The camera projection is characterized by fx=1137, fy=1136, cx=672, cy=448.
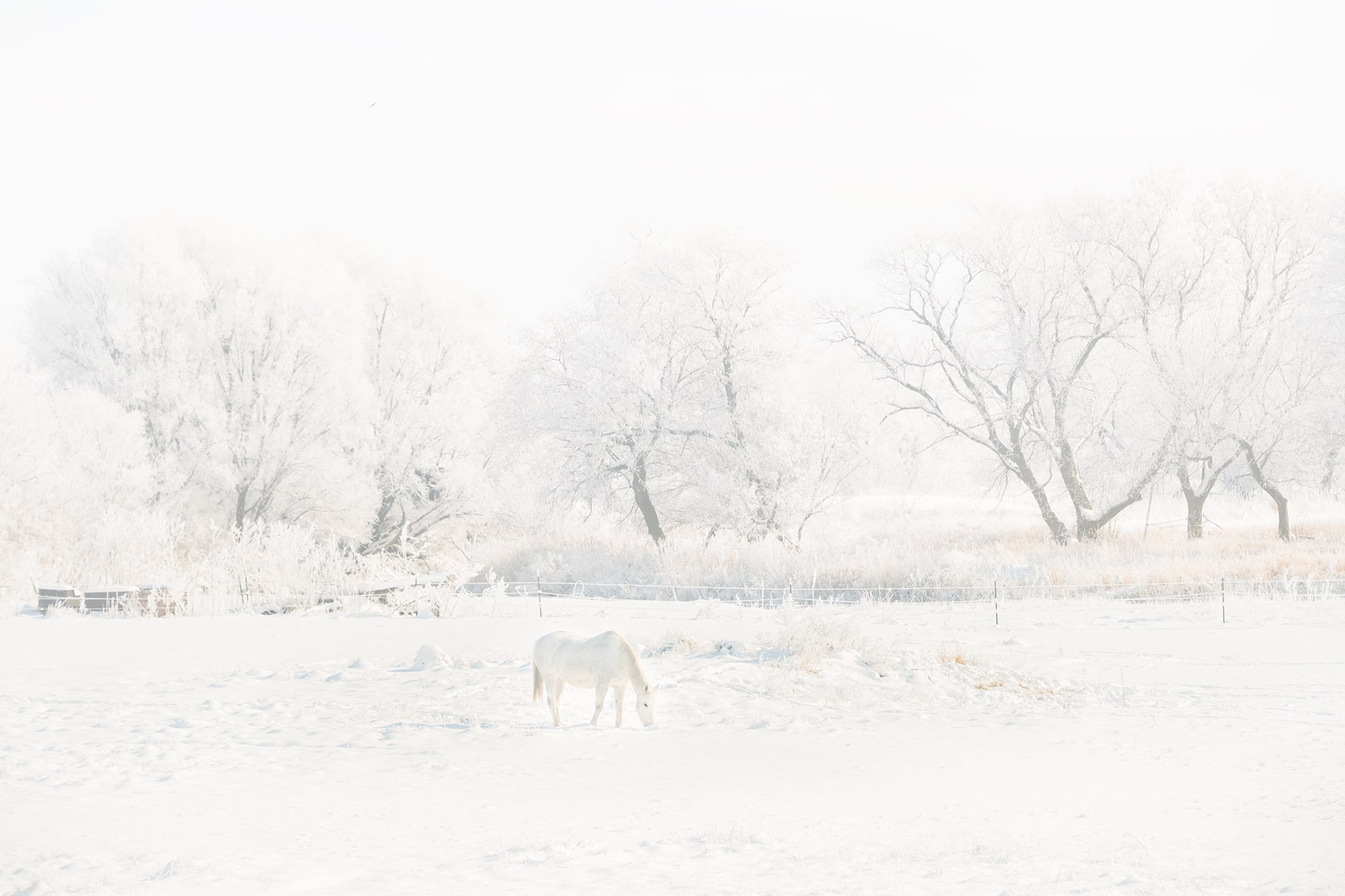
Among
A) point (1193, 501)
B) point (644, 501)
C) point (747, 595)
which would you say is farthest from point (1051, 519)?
point (644, 501)

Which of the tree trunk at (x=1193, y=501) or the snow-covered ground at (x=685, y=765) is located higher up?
the tree trunk at (x=1193, y=501)

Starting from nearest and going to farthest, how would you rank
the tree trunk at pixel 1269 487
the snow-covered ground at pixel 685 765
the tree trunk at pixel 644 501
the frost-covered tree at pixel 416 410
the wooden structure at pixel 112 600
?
the snow-covered ground at pixel 685 765
the wooden structure at pixel 112 600
the tree trunk at pixel 1269 487
the tree trunk at pixel 644 501
the frost-covered tree at pixel 416 410

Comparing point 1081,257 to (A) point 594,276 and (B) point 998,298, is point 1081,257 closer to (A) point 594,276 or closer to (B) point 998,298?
(B) point 998,298

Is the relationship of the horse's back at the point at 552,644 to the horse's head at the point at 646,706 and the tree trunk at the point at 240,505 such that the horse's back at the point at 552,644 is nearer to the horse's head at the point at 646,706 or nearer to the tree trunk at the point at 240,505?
the horse's head at the point at 646,706

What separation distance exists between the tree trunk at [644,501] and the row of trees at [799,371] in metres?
0.06

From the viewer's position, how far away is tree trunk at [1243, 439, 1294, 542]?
28.4 metres

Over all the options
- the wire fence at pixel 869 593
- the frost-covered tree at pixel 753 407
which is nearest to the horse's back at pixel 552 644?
the wire fence at pixel 869 593

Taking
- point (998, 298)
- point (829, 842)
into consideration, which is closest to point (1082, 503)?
point (998, 298)

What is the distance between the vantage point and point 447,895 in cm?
520

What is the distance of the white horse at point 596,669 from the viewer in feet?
29.3

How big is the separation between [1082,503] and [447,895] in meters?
26.6

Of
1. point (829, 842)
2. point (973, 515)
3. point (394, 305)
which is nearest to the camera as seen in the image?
point (829, 842)

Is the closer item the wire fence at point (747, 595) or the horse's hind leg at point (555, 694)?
the horse's hind leg at point (555, 694)

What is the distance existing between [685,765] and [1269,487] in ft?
86.8
